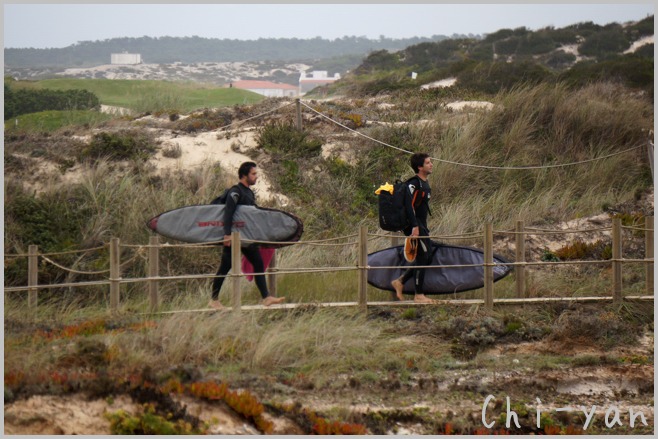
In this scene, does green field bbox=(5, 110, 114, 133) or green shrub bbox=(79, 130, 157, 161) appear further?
green field bbox=(5, 110, 114, 133)

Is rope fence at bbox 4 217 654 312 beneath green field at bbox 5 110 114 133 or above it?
beneath

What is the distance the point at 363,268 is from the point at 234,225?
5.21 feet

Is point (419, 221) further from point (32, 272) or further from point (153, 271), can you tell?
point (32, 272)

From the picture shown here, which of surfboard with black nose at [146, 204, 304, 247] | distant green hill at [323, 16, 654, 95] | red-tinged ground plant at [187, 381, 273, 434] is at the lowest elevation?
red-tinged ground plant at [187, 381, 273, 434]

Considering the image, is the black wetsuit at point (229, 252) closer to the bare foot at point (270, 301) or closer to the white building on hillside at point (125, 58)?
the bare foot at point (270, 301)

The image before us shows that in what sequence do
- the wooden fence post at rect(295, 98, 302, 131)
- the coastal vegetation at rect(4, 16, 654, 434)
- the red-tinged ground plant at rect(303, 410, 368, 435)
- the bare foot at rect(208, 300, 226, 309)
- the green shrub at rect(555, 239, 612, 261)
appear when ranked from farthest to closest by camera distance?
the wooden fence post at rect(295, 98, 302, 131), the green shrub at rect(555, 239, 612, 261), the bare foot at rect(208, 300, 226, 309), the coastal vegetation at rect(4, 16, 654, 434), the red-tinged ground plant at rect(303, 410, 368, 435)

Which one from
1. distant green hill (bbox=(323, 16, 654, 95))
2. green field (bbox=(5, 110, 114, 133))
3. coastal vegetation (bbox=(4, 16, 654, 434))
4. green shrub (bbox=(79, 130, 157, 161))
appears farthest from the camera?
distant green hill (bbox=(323, 16, 654, 95))

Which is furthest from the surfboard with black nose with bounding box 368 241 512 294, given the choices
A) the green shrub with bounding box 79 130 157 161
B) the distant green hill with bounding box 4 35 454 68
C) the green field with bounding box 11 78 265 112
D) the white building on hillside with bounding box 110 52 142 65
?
the white building on hillside with bounding box 110 52 142 65

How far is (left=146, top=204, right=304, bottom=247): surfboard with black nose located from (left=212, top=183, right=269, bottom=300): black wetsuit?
0.39ft

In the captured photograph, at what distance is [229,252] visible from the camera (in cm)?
1138

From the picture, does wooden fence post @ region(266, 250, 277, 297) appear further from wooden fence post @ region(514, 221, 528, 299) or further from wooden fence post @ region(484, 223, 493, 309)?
wooden fence post @ region(514, 221, 528, 299)

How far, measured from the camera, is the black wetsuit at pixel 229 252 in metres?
11.3

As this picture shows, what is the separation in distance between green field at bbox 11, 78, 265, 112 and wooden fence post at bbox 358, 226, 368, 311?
1238 centimetres

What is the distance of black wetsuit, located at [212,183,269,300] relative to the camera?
11.3 meters
